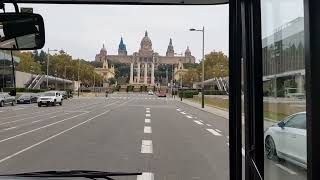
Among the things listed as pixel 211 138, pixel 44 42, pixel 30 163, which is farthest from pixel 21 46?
pixel 211 138

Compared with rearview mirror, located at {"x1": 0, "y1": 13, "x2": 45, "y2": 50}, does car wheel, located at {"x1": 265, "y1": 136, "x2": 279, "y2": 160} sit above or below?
below

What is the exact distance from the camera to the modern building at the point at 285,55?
2025 millimetres

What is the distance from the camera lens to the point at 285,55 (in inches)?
93.4

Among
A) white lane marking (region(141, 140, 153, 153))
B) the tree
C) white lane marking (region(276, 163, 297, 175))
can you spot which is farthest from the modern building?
white lane marking (region(141, 140, 153, 153))

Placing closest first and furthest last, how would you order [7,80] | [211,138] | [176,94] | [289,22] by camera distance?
[289,22] → [7,80] → [211,138] → [176,94]

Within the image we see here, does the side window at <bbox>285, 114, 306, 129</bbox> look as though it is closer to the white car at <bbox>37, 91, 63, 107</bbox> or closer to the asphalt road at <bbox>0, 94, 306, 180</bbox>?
the asphalt road at <bbox>0, 94, 306, 180</bbox>

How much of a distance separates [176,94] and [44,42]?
387 feet

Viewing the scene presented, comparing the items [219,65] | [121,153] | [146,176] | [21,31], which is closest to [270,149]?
[21,31]

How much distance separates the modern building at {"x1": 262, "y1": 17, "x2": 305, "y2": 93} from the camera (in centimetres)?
203

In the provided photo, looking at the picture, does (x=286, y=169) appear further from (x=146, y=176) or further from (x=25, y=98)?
(x=25, y=98)

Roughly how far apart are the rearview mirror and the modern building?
1.60 m

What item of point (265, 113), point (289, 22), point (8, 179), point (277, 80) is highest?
point (289, 22)

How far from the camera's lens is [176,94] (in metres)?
121

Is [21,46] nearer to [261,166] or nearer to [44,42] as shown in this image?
[44,42]
